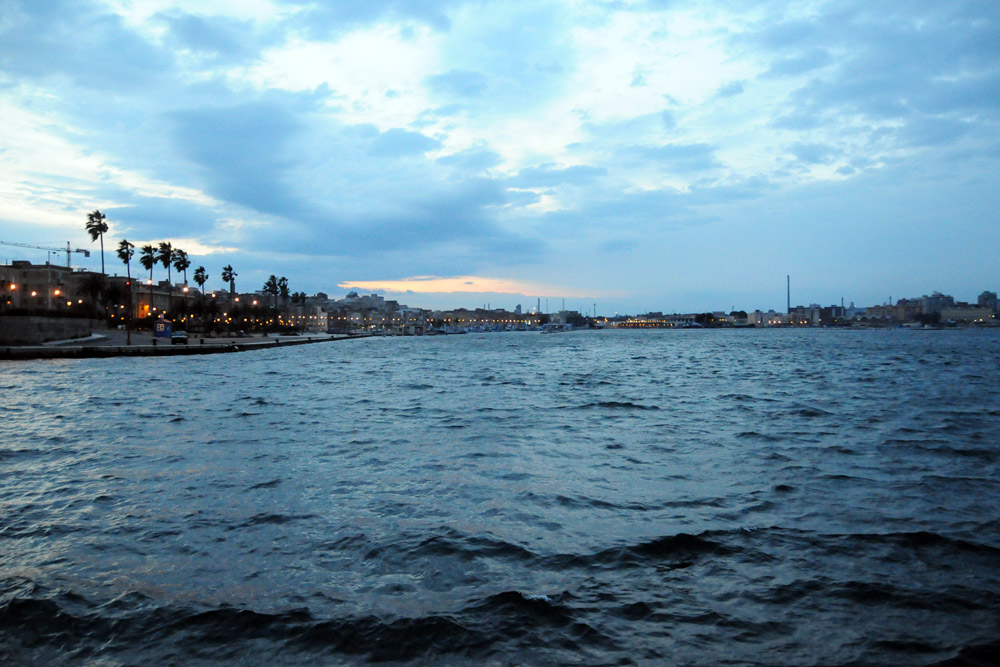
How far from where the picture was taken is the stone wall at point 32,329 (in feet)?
205

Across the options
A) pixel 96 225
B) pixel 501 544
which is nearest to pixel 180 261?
pixel 96 225

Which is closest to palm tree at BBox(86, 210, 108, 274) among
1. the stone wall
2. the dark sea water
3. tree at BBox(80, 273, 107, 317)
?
tree at BBox(80, 273, 107, 317)

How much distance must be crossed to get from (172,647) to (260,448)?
35.1 ft

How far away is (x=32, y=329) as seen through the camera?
64.7 meters

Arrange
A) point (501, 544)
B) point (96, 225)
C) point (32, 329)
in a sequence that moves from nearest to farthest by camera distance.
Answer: point (501, 544) → point (32, 329) → point (96, 225)

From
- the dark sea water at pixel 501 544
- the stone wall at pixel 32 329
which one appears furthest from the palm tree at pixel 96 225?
the dark sea water at pixel 501 544

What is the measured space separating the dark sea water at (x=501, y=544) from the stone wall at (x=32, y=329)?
5605cm

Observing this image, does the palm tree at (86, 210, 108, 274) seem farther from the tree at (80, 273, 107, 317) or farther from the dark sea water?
the dark sea water

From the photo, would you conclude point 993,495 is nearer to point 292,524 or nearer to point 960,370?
point 292,524

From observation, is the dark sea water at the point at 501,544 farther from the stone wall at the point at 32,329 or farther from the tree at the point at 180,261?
the tree at the point at 180,261

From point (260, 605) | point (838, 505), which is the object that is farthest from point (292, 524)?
point (838, 505)

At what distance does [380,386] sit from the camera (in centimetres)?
3700

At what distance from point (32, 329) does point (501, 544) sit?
250 feet

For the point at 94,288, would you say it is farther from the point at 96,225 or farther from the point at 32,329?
the point at 32,329
